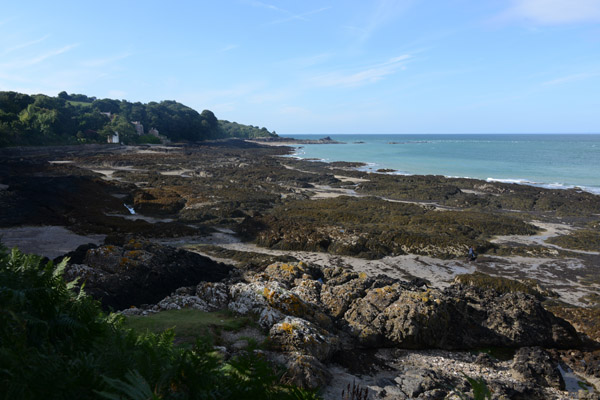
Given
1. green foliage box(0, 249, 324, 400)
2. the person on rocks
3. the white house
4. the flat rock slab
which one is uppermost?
the white house

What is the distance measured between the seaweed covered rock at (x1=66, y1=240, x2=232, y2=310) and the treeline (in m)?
57.3

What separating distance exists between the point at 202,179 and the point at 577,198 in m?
40.8

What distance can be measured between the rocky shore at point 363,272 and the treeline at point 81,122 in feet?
114

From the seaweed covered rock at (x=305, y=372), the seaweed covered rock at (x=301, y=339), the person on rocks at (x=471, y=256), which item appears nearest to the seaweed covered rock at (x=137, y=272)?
the seaweed covered rock at (x=301, y=339)

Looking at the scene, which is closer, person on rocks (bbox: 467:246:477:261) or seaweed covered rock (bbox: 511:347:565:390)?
seaweed covered rock (bbox: 511:347:565:390)

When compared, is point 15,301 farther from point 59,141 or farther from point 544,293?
point 59,141

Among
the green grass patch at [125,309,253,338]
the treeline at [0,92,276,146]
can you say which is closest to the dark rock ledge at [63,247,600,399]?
the green grass patch at [125,309,253,338]

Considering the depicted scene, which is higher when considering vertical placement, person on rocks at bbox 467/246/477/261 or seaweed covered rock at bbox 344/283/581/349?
seaweed covered rock at bbox 344/283/581/349

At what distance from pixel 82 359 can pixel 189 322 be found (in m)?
4.96

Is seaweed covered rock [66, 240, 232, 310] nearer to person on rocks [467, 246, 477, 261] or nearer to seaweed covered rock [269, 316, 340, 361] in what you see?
seaweed covered rock [269, 316, 340, 361]

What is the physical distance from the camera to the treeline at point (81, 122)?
6322 cm

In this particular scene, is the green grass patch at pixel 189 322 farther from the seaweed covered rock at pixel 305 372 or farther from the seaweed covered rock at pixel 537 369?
the seaweed covered rock at pixel 537 369

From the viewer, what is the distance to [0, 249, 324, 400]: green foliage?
2.62m

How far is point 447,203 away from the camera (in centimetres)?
3534
